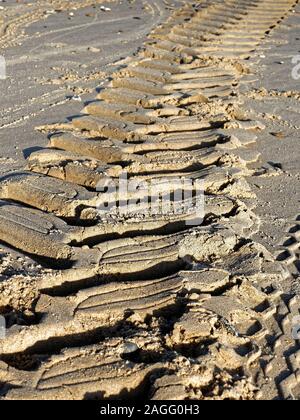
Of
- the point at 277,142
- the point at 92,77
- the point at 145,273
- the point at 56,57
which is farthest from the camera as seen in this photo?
the point at 56,57

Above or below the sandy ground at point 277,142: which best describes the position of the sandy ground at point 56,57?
above

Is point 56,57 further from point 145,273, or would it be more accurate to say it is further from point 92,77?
point 145,273

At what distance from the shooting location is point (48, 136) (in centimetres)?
710

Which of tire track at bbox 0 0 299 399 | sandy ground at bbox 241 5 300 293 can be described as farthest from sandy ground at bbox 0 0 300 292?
tire track at bbox 0 0 299 399

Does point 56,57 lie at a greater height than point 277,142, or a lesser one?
greater

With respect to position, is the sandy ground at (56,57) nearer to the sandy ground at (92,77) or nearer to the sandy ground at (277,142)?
the sandy ground at (92,77)

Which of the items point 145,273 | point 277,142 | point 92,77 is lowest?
point 277,142

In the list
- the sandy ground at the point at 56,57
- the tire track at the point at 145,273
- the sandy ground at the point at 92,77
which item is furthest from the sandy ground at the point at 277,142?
the sandy ground at the point at 56,57

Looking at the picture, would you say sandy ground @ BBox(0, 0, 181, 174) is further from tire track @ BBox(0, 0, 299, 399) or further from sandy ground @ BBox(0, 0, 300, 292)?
tire track @ BBox(0, 0, 299, 399)

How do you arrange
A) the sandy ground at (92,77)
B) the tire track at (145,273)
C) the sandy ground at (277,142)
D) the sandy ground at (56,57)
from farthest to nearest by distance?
the sandy ground at (56,57), the sandy ground at (92,77), the sandy ground at (277,142), the tire track at (145,273)

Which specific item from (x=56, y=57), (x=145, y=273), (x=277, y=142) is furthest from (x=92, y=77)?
(x=145, y=273)

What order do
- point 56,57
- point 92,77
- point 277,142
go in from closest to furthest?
point 277,142 < point 92,77 < point 56,57

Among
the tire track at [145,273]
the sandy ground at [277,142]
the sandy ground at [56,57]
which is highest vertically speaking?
the sandy ground at [56,57]

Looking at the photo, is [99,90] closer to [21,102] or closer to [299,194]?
[21,102]
